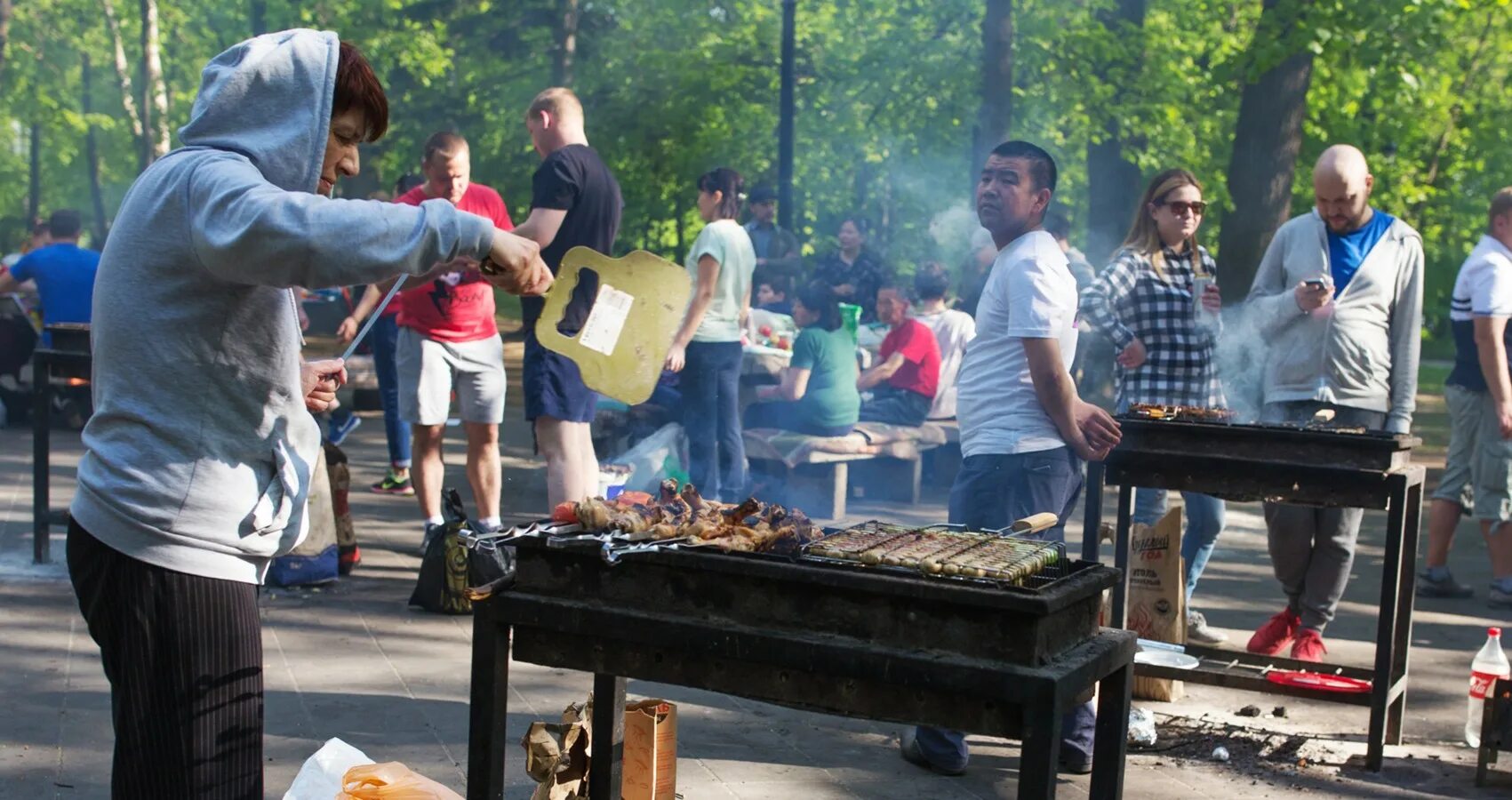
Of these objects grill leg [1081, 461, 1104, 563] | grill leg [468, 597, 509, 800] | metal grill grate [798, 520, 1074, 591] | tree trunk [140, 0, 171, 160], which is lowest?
grill leg [468, 597, 509, 800]

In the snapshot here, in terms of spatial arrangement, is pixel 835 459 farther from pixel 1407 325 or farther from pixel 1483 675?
pixel 1483 675

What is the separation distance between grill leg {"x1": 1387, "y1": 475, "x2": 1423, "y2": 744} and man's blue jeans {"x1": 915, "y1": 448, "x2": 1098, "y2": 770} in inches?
52.3

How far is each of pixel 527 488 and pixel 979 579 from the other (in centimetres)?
758

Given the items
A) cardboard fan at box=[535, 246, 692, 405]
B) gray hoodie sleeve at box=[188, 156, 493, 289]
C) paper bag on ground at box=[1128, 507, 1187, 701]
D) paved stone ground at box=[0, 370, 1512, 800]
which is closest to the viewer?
gray hoodie sleeve at box=[188, 156, 493, 289]

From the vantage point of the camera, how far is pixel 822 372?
31.9 feet

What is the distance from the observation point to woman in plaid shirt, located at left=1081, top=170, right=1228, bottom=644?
20.5 feet

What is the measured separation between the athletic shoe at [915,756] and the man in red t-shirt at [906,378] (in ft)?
19.1

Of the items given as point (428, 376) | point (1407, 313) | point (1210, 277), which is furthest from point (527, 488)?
point (1407, 313)

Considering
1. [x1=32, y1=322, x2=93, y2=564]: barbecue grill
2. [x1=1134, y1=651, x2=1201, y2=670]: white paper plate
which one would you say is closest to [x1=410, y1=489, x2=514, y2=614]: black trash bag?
[x1=32, y1=322, x2=93, y2=564]: barbecue grill

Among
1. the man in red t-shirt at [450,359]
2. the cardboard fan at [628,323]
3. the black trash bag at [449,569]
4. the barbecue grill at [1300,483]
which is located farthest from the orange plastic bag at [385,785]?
the man in red t-shirt at [450,359]

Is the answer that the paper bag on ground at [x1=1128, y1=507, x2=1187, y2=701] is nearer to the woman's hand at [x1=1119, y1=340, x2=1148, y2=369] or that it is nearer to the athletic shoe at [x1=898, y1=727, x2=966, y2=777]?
the woman's hand at [x1=1119, y1=340, x2=1148, y2=369]

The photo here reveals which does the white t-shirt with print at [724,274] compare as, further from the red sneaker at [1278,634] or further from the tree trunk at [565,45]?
the tree trunk at [565,45]

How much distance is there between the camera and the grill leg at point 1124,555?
527 centimetres

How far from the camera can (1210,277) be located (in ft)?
21.0
